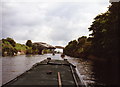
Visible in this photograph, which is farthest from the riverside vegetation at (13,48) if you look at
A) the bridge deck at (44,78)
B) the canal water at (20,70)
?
the bridge deck at (44,78)

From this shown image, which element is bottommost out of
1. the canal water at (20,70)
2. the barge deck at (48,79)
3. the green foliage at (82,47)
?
the canal water at (20,70)

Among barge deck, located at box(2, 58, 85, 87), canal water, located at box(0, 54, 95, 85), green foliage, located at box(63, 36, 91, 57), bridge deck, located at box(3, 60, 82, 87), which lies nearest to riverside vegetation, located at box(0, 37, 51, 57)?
green foliage, located at box(63, 36, 91, 57)

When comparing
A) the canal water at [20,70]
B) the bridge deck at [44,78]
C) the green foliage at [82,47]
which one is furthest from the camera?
the green foliage at [82,47]

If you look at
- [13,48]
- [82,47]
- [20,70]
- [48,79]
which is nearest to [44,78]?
[48,79]

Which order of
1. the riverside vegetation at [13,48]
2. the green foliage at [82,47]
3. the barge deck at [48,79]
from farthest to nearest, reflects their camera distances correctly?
1. the riverside vegetation at [13,48]
2. the green foliage at [82,47]
3. the barge deck at [48,79]

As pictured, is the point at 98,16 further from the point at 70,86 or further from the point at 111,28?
the point at 70,86

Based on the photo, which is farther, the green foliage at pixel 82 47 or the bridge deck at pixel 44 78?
the green foliage at pixel 82 47

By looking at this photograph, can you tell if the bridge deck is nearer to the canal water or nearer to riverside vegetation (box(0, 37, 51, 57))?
the canal water

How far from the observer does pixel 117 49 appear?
65.5ft

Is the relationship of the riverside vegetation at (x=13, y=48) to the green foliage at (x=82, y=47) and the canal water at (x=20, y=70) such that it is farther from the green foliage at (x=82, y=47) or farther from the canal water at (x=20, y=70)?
the canal water at (x=20, y=70)

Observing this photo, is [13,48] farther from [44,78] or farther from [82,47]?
[44,78]

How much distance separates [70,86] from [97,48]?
2162 centimetres

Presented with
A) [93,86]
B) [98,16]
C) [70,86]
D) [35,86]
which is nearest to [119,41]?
[93,86]

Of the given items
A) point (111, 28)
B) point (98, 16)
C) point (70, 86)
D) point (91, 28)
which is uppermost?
point (98, 16)
